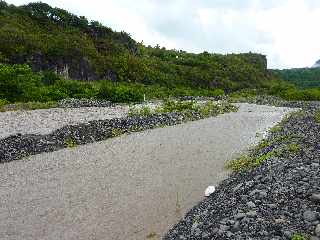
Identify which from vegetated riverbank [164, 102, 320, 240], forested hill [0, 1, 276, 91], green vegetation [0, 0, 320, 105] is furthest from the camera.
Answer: forested hill [0, 1, 276, 91]

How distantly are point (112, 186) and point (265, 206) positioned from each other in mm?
6367

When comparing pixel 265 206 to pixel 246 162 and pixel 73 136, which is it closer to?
pixel 246 162

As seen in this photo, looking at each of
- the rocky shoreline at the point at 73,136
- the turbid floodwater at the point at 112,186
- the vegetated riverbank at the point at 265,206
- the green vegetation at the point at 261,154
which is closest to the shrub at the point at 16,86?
the rocky shoreline at the point at 73,136

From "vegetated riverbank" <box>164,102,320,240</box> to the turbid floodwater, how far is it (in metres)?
0.96

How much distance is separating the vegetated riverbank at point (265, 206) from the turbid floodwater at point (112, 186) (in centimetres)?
96

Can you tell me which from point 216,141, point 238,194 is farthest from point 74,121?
point 238,194

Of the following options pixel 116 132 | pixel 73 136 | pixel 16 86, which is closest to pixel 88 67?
pixel 16 86

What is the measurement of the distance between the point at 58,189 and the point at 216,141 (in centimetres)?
1105

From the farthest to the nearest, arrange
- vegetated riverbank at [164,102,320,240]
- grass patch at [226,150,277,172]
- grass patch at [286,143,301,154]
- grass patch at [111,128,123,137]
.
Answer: grass patch at [111,128,123,137] < grass patch at [286,143,301,154] < grass patch at [226,150,277,172] < vegetated riverbank at [164,102,320,240]

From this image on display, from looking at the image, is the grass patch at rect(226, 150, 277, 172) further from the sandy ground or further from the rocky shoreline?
the sandy ground

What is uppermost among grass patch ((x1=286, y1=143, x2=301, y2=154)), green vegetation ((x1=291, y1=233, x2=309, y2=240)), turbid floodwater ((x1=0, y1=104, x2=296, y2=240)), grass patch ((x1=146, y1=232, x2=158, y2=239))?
grass patch ((x1=286, y1=143, x2=301, y2=154))

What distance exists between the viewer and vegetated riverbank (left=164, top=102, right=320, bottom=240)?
980cm

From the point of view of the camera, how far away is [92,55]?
7156 centimetres

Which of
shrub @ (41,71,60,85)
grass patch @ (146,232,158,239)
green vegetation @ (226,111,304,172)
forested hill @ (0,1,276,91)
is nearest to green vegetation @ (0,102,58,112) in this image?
shrub @ (41,71,60,85)
